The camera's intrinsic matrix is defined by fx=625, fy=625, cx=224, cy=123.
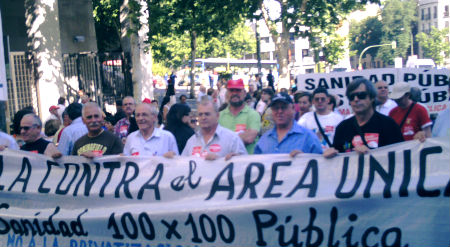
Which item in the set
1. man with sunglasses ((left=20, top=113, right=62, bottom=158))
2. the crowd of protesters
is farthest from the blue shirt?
man with sunglasses ((left=20, top=113, right=62, bottom=158))

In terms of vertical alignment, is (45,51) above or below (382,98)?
above

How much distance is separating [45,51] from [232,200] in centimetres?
1273

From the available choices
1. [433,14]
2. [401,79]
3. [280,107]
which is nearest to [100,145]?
[280,107]

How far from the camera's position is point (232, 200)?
203 inches

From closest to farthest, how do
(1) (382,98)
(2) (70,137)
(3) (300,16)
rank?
1. (2) (70,137)
2. (1) (382,98)
3. (3) (300,16)

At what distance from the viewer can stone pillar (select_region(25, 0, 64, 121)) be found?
16.6 m

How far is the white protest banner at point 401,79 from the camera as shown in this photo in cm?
1127

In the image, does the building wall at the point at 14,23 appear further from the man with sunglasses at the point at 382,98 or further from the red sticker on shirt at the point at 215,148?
the red sticker on shirt at the point at 215,148

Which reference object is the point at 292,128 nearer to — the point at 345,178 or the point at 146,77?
the point at 345,178

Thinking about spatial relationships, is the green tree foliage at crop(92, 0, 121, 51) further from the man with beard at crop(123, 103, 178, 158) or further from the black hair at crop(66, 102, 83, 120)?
the man with beard at crop(123, 103, 178, 158)

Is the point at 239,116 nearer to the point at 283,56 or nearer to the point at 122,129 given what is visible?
the point at 122,129

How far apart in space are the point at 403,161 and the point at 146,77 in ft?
46.3

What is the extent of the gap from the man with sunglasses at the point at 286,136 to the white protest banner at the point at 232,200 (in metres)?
0.38

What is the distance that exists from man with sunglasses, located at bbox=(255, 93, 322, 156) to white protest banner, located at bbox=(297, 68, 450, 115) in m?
5.55
